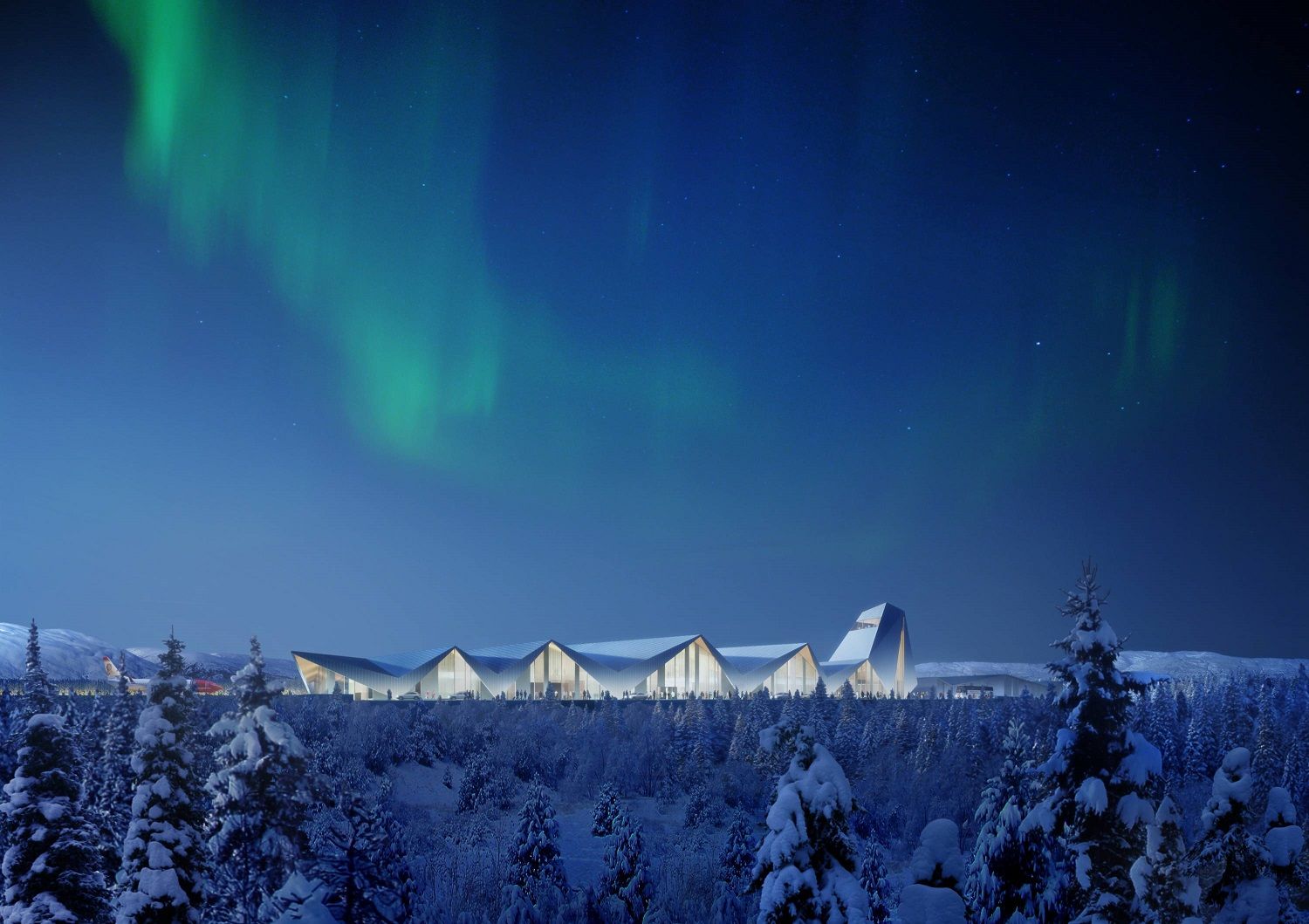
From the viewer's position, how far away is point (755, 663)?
93.2m

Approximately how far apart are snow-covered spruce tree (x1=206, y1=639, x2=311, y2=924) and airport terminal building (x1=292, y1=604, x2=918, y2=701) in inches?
2371

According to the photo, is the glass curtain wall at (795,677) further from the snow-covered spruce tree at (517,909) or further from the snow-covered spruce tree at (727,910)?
the snow-covered spruce tree at (517,909)

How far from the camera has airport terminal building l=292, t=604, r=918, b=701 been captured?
80.1 meters

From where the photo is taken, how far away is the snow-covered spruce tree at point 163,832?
18016mm

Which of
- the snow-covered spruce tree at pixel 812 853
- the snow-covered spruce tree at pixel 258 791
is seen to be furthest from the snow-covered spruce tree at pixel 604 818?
the snow-covered spruce tree at pixel 812 853

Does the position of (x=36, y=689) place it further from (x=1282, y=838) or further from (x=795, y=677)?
(x=795, y=677)

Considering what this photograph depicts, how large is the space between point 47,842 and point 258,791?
5.16 metres

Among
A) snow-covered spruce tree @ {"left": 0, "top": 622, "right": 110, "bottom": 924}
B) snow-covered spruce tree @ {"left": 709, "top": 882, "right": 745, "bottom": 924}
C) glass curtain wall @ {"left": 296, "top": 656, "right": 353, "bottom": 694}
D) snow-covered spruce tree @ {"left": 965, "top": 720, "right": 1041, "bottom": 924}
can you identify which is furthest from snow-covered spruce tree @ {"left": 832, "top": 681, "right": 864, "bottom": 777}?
snow-covered spruce tree @ {"left": 0, "top": 622, "right": 110, "bottom": 924}

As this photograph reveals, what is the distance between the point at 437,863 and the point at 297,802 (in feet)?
55.5

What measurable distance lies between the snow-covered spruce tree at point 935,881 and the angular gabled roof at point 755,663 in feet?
260

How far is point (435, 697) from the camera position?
268 ft

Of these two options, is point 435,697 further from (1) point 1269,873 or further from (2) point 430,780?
(1) point 1269,873

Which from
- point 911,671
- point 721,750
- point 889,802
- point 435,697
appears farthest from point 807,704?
point 911,671

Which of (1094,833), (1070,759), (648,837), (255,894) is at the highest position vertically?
(1070,759)
